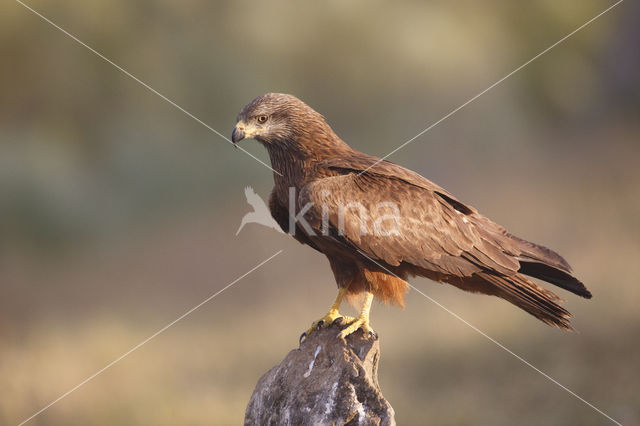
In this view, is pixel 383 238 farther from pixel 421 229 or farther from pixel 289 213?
pixel 289 213

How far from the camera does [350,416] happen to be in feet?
13.5

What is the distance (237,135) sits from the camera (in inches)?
174

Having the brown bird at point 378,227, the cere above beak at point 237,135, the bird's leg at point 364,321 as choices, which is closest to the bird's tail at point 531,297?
the brown bird at point 378,227

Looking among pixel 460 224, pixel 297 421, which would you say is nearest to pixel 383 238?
pixel 460 224

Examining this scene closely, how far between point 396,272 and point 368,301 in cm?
25

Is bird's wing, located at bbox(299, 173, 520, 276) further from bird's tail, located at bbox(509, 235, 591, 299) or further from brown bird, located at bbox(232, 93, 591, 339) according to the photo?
bird's tail, located at bbox(509, 235, 591, 299)

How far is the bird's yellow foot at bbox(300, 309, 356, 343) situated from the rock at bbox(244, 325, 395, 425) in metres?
0.04

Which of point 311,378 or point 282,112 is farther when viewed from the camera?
point 282,112

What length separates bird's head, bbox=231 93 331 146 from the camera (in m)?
4.49

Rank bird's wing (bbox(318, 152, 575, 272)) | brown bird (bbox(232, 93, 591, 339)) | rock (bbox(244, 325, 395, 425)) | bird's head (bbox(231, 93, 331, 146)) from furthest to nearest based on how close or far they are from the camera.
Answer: bird's head (bbox(231, 93, 331, 146)) < bird's wing (bbox(318, 152, 575, 272)) < brown bird (bbox(232, 93, 591, 339)) < rock (bbox(244, 325, 395, 425))

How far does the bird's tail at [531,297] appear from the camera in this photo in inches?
167

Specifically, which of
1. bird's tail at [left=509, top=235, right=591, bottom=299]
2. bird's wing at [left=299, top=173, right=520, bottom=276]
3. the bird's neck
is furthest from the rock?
bird's tail at [left=509, top=235, right=591, bottom=299]

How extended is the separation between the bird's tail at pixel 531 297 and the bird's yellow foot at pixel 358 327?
0.76 metres

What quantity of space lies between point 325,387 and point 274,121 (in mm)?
1695
